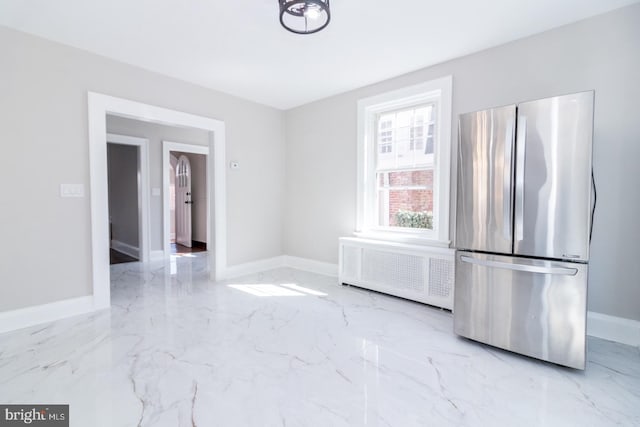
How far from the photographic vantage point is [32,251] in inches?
112

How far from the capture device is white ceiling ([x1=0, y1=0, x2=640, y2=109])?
2.40 meters

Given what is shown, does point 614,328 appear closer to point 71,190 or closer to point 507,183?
point 507,183

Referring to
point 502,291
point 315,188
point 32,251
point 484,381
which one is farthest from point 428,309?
point 32,251

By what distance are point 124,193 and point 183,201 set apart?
1455 millimetres

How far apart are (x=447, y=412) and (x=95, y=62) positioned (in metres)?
4.32

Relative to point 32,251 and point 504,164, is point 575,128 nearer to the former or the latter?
point 504,164

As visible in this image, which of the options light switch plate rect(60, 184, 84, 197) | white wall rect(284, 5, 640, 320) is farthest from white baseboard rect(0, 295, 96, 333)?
white wall rect(284, 5, 640, 320)

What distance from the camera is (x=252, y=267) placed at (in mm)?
4828

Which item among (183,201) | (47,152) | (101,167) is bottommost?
(183,201)

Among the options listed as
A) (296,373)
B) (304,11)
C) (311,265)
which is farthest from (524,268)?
(311,265)

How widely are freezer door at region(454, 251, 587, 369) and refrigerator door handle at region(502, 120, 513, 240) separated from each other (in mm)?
245

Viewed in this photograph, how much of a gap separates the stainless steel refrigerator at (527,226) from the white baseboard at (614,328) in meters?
0.85

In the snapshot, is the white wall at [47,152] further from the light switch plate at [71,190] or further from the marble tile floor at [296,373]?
the marble tile floor at [296,373]

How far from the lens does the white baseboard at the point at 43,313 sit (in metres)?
2.72
